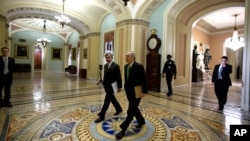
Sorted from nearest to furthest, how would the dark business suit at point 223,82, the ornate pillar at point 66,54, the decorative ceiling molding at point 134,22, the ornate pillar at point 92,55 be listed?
the dark business suit at point 223,82 → the decorative ceiling molding at point 134,22 → the ornate pillar at point 92,55 → the ornate pillar at point 66,54

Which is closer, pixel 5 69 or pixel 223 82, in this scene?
pixel 5 69

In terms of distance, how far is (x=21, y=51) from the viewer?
16.4 m

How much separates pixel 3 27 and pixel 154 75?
7285 millimetres

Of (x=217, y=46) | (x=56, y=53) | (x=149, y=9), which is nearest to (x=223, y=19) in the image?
(x=217, y=46)

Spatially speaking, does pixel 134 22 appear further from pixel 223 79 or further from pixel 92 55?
pixel 92 55

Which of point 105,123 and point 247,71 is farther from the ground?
point 247,71

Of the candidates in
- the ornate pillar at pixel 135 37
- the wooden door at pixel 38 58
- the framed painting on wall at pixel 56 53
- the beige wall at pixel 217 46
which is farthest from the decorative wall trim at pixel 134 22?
the wooden door at pixel 38 58

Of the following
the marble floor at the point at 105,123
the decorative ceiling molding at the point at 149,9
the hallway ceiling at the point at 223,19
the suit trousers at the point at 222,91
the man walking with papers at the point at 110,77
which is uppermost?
the hallway ceiling at the point at 223,19

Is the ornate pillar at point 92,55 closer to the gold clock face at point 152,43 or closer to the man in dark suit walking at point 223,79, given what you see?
the gold clock face at point 152,43

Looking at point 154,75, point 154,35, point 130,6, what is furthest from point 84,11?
point 154,75

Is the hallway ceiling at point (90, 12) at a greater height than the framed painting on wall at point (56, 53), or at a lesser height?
greater

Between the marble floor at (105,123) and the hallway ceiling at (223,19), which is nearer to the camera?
the marble floor at (105,123)

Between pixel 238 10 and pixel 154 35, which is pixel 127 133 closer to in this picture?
pixel 154 35

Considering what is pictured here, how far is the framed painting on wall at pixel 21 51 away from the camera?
52.8ft
